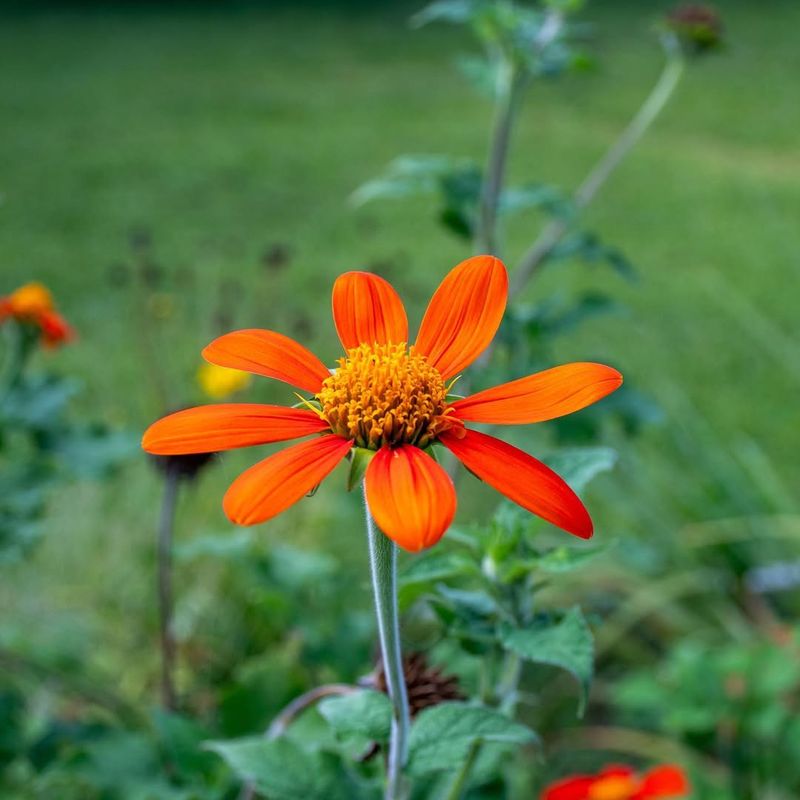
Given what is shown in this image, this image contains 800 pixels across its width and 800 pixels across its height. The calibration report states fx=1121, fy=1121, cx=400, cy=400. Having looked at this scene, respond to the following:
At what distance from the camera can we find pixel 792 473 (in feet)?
7.11

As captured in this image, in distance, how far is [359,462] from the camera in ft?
1.68

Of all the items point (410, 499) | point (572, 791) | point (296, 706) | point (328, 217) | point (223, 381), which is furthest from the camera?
point (328, 217)

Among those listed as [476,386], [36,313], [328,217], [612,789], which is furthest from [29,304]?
[328,217]

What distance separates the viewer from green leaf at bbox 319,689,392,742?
21.9 inches

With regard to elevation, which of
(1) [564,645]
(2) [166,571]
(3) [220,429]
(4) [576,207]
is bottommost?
(2) [166,571]

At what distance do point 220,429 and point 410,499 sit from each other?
0.10 m

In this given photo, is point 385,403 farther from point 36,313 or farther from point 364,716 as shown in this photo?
point 36,313

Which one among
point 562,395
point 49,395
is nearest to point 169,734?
point 49,395

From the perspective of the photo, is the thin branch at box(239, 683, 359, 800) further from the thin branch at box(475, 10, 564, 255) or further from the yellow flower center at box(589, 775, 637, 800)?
the thin branch at box(475, 10, 564, 255)

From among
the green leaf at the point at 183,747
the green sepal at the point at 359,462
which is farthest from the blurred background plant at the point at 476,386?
the green sepal at the point at 359,462

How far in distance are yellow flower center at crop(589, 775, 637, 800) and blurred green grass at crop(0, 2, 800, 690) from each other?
1.59 ft

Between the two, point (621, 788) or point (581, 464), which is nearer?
point (581, 464)

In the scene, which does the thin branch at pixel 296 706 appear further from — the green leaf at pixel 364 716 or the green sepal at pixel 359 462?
the green sepal at pixel 359 462

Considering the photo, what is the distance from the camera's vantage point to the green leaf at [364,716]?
0.56 metres
